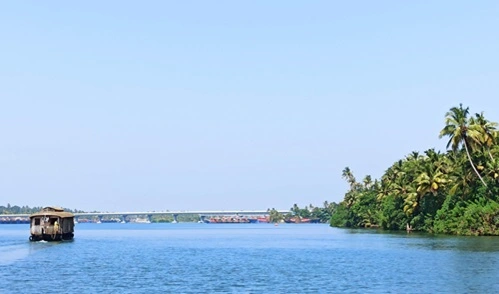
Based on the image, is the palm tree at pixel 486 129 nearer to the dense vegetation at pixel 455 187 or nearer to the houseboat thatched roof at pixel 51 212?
the dense vegetation at pixel 455 187

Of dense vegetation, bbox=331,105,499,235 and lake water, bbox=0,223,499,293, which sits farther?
dense vegetation, bbox=331,105,499,235

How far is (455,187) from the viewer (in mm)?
100938

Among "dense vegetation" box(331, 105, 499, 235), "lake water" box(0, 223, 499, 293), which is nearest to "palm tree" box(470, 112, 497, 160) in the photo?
"dense vegetation" box(331, 105, 499, 235)

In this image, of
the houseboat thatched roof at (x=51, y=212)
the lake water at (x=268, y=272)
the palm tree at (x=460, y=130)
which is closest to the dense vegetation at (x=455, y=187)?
the palm tree at (x=460, y=130)

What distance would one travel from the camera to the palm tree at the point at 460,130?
311ft

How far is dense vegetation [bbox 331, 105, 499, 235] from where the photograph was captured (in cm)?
9612

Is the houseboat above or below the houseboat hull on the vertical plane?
above

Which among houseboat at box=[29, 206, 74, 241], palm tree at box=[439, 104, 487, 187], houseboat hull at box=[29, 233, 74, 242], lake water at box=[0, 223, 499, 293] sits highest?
palm tree at box=[439, 104, 487, 187]

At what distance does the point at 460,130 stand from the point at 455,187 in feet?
34.0

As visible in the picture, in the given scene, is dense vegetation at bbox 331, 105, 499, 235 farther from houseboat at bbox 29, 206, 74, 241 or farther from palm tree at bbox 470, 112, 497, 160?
houseboat at bbox 29, 206, 74, 241

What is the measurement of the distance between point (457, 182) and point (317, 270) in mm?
54647

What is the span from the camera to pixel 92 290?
141ft

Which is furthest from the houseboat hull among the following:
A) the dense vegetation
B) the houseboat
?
→ the dense vegetation

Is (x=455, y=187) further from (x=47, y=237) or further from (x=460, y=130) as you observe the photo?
(x=47, y=237)
